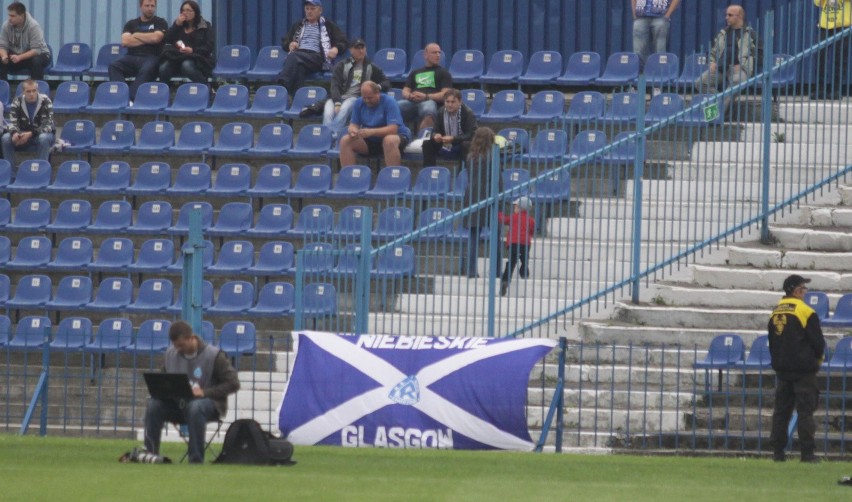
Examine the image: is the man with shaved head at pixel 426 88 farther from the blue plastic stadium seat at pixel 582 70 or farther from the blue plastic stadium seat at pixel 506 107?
the blue plastic stadium seat at pixel 582 70

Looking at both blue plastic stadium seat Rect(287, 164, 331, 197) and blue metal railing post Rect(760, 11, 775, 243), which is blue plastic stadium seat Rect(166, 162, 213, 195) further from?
blue metal railing post Rect(760, 11, 775, 243)

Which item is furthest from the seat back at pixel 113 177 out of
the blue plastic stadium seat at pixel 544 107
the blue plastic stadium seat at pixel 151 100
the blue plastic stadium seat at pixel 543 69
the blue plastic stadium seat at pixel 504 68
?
the blue plastic stadium seat at pixel 543 69

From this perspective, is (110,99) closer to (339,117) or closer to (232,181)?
(232,181)

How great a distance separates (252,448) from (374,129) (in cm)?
831

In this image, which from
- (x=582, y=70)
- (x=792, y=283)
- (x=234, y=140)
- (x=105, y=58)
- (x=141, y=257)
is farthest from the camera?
(x=105, y=58)

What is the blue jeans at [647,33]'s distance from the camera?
78.0 feet

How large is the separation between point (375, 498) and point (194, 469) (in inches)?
83.1

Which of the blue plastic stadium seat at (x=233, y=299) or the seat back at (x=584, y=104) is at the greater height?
the seat back at (x=584, y=104)

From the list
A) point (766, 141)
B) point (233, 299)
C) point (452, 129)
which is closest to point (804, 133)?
point (766, 141)

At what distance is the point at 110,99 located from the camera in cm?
2442

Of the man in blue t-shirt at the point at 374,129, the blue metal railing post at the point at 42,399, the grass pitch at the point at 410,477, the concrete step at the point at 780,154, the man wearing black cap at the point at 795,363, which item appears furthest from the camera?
the man in blue t-shirt at the point at 374,129

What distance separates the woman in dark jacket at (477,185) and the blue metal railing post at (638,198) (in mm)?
1612

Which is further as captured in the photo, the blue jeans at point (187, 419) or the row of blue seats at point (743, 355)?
the row of blue seats at point (743, 355)

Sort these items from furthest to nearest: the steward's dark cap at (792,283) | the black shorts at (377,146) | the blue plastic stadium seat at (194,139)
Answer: the blue plastic stadium seat at (194,139)
the black shorts at (377,146)
the steward's dark cap at (792,283)
